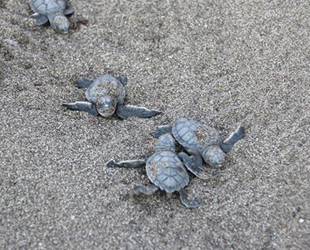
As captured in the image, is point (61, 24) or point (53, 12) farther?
point (53, 12)

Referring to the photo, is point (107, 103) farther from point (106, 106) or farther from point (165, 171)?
point (165, 171)

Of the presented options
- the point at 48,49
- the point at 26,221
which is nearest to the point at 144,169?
the point at 26,221

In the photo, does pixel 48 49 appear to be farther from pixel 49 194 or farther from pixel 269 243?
pixel 269 243

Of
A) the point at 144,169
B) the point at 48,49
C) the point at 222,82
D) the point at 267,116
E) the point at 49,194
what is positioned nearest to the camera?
the point at 49,194

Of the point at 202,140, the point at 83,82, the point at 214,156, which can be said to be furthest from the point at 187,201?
the point at 83,82

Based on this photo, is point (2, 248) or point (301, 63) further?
point (301, 63)

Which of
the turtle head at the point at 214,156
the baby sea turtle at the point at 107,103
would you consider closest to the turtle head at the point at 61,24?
the baby sea turtle at the point at 107,103
